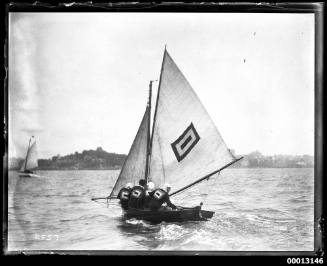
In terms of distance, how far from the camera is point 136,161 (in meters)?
5.48

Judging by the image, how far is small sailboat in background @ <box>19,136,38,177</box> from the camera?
5.14 m

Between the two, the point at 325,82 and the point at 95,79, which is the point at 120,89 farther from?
the point at 325,82

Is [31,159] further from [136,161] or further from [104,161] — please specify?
[136,161]

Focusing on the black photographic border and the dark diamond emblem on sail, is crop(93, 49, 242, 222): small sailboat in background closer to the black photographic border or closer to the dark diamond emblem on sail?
the dark diamond emblem on sail

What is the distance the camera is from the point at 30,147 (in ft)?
17.1

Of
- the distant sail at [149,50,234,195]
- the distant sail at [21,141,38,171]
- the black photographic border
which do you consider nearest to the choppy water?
the black photographic border

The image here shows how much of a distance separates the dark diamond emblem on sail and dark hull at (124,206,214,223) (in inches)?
30.8

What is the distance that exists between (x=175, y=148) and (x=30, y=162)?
203 centimetres

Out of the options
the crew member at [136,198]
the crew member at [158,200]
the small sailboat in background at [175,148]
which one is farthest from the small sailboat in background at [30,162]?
the crew member at [158,200]
